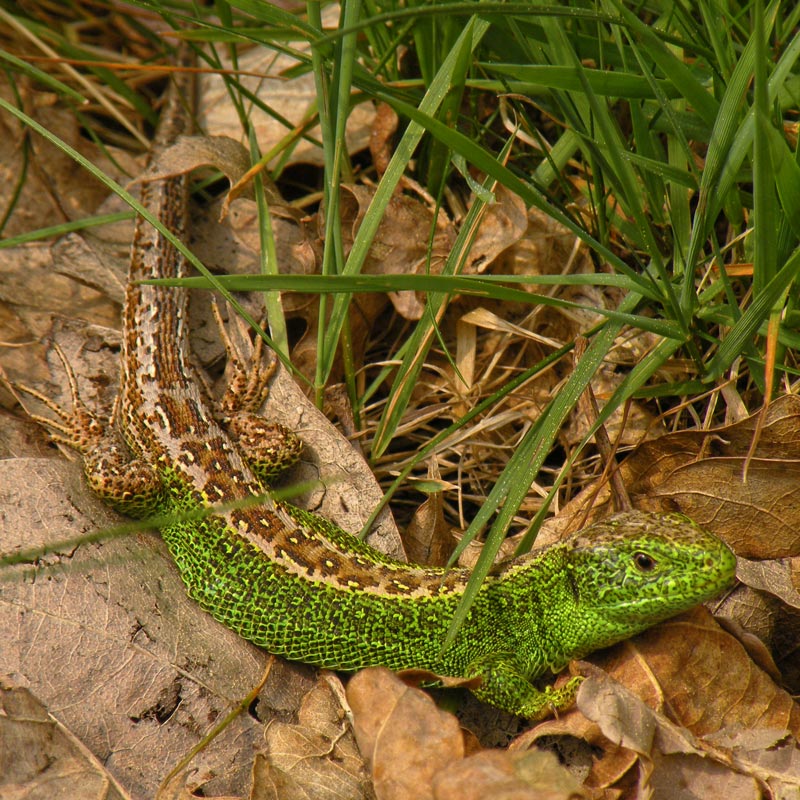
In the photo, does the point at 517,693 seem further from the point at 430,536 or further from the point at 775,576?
the point at 775,576

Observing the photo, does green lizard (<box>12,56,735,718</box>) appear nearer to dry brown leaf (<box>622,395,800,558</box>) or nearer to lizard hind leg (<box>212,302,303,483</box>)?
lizard hind leg (<box>212,302,303,483</box>)

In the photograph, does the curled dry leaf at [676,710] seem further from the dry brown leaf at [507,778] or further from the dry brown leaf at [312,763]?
the dry brown leaf at [312,763]

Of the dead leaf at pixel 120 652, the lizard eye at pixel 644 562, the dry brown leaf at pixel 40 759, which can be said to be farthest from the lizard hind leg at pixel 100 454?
the lizard eye at pixel 644 562

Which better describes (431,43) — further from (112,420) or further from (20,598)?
(20,598)

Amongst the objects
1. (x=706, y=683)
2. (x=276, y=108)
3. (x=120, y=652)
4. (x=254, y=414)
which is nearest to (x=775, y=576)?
(x=706, y=683)

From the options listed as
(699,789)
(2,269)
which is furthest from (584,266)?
(2,269)

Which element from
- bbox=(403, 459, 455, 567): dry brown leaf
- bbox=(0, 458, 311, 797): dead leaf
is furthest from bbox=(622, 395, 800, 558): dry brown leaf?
bbox=(0, 458, 311, 797): dead leaf
